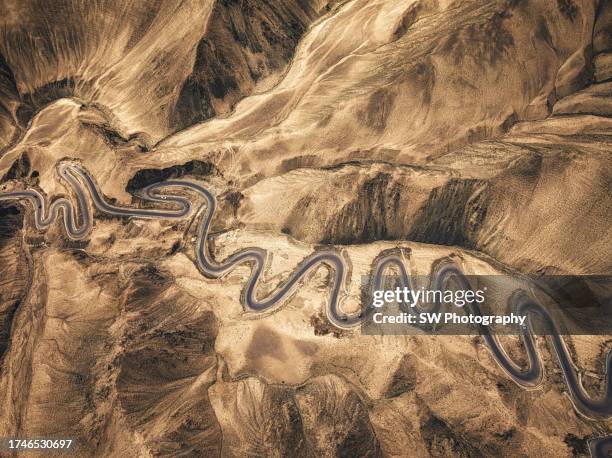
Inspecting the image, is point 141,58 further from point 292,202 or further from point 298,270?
point 298,270

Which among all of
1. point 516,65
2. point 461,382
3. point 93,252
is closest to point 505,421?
point 461,382

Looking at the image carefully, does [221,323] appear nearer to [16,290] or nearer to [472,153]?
[16,290]

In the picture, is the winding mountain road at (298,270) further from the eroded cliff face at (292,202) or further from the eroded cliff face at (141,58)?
the eroded cliff face at (141,58)

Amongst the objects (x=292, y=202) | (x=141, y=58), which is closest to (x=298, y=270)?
(x=292, y=202)

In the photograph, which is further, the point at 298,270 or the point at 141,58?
the point at 141,58

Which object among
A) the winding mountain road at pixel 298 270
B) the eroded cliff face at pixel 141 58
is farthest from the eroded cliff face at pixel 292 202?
the winding mountain road at pixel 298 270

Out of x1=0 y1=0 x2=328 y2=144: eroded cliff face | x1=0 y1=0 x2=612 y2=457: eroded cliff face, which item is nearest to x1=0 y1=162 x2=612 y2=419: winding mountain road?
x1=0 y1=0 x2=612 y2=457: eroded cliff face
